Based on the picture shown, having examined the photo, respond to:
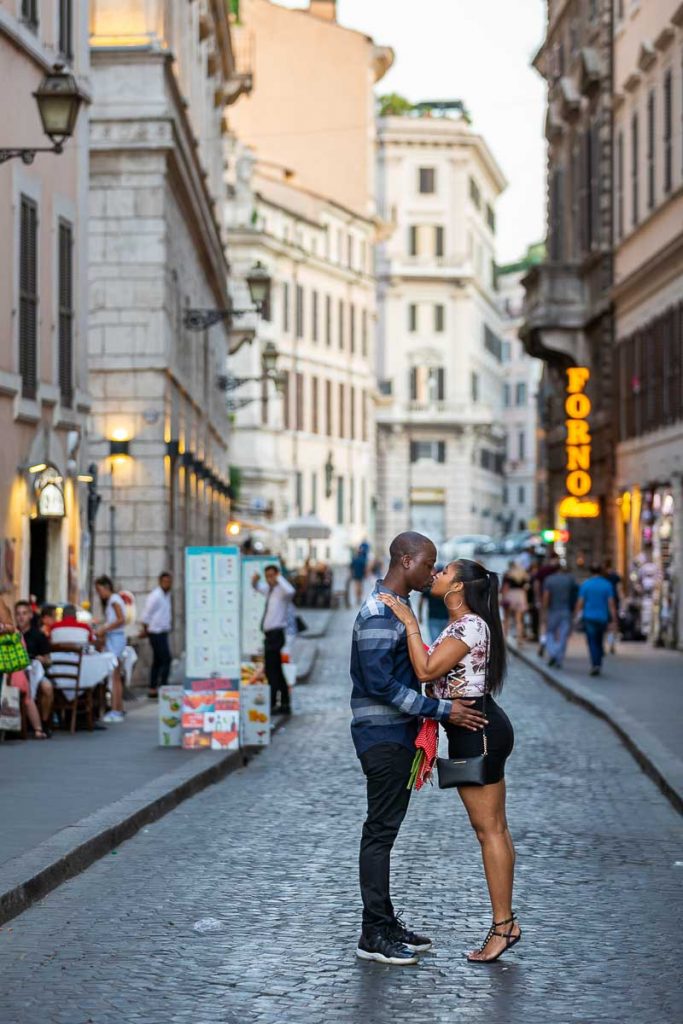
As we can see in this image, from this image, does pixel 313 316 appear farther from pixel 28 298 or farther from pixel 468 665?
pixel 468 665

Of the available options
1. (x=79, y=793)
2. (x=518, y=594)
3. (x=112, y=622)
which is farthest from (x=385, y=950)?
(x=518, y=594)

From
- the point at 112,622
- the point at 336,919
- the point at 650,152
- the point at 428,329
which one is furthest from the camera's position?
the point at 428,329

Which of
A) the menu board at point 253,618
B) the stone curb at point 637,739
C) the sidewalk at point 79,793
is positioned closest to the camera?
the sidewalk at point 79,793

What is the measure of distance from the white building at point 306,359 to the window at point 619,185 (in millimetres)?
27470

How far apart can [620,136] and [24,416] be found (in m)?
24.6

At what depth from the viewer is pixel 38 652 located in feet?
68.3

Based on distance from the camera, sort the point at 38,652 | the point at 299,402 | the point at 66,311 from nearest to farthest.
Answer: the point at 38,652, the point at 66,311, the point at 299,402

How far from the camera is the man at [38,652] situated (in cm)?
2041

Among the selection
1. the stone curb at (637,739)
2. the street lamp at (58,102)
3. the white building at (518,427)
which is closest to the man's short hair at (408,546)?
the stone curb at (637,739)

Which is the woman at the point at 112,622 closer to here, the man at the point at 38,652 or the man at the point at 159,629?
the man at the point at 38,652

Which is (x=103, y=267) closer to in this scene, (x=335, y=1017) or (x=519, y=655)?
(x=519, y=655)

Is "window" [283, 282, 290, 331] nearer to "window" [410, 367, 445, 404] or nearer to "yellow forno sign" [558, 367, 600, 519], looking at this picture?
"window" [410, 367, 445, 404]

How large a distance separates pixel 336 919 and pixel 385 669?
167 centimetres

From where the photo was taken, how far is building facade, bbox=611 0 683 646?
122 feet
